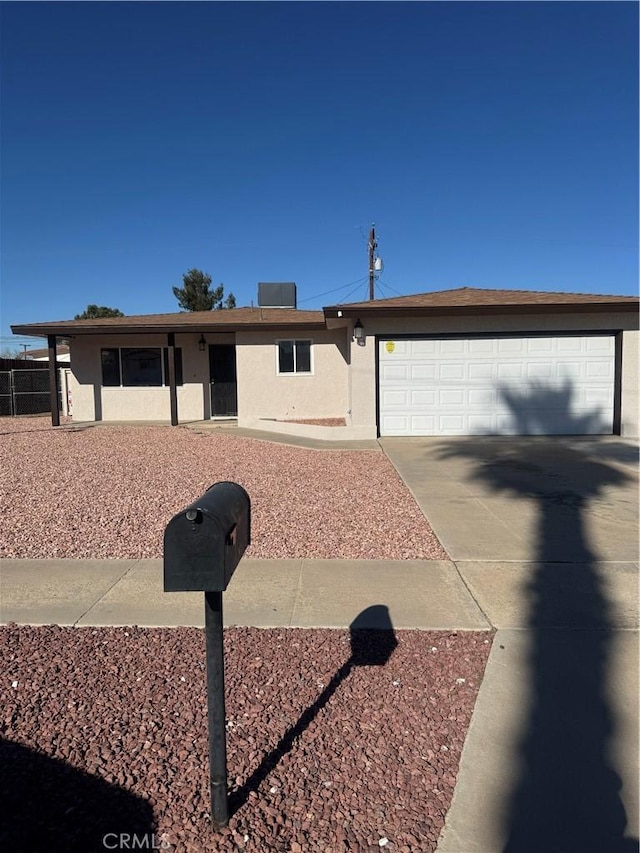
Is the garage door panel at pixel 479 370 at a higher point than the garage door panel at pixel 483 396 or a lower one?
higher

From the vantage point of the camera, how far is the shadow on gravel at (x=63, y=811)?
2.32 meters

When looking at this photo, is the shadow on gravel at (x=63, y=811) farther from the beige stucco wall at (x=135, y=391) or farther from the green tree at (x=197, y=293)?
the green tree at (x=197, y=293)

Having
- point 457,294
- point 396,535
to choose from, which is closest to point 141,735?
point 396,535

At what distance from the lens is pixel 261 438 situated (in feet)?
49.7

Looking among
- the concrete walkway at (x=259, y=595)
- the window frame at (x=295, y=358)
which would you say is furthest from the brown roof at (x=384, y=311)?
the concrete walkway at (x=259, y=595)

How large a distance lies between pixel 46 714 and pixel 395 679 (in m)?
1.89

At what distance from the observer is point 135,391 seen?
19.9 metres

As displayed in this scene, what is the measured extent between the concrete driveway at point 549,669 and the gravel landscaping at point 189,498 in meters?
0.75

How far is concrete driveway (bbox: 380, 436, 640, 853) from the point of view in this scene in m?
2.48

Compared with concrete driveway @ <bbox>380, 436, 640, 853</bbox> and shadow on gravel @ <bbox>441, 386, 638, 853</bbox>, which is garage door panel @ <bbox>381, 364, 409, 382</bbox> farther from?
shadow on gravel @ <bbox>441, 386, 638, 853</bbox>

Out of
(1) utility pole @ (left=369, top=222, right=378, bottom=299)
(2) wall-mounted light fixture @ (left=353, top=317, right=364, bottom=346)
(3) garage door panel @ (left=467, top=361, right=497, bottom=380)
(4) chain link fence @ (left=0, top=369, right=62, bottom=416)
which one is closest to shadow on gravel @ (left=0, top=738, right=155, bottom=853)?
(2) wall-mounted light fixture @ (left=353, top=317, right=364, bottom=346)

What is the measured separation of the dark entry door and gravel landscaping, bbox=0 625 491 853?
52.7ft

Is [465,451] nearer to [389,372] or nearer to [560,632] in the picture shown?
[389,372]

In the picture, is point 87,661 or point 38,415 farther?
point 38,415
